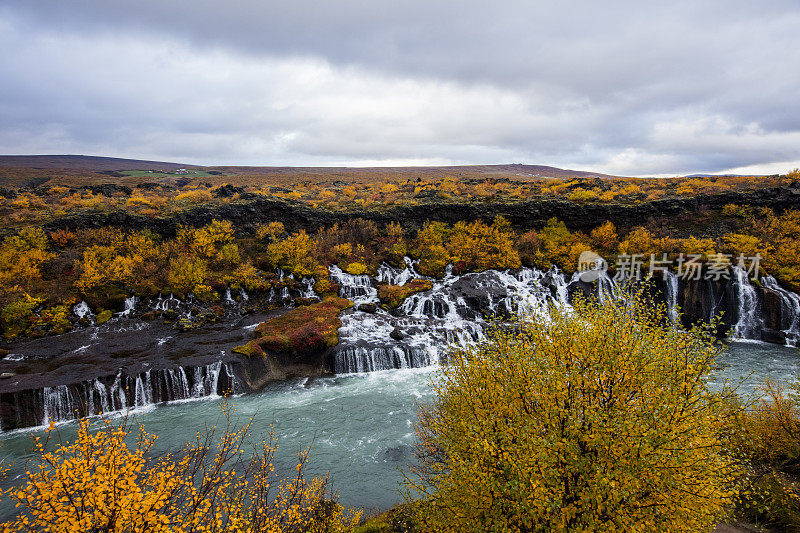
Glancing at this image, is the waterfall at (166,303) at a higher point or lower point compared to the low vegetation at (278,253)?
lower

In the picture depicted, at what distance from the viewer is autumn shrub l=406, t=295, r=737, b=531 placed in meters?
8.68

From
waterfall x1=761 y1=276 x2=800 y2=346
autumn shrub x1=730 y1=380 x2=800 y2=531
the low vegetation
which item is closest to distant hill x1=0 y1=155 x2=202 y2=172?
the low vegetation

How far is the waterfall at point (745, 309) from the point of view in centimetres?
3522

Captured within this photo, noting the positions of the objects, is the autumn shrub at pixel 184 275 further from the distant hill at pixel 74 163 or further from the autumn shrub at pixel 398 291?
the distant hill at pixel 74 163

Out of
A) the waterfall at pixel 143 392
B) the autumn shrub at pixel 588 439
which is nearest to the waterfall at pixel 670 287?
the autumn shrub at pixel 588 439

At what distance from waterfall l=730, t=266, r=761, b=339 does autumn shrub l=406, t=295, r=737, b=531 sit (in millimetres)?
33822

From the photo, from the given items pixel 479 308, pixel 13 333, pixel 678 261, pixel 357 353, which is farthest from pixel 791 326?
pixel 13 333

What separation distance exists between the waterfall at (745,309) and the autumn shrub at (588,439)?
111 ft

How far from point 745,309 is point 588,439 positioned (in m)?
40.2

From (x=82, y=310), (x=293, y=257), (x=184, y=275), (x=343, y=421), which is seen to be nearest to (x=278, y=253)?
(x=293, y=257)

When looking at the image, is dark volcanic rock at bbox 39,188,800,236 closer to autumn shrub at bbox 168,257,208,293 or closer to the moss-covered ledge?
autumn shrub at bbox 168,257,208,293

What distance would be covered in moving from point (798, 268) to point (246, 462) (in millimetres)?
52390

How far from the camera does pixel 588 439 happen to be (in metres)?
9.18

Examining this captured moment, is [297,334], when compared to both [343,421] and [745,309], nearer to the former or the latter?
[343,421]
